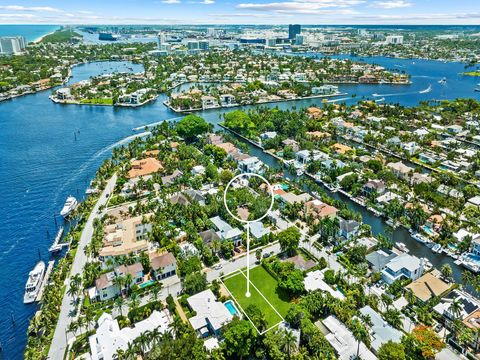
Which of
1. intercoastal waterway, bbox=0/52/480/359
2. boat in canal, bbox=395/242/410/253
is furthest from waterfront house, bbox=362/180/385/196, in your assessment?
boat in canal, bbox=395/242/410/253

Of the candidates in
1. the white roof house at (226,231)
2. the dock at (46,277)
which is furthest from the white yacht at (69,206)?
the white roof house at (226,231)

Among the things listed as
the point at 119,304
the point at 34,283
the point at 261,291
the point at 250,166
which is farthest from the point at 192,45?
the point at 119,304

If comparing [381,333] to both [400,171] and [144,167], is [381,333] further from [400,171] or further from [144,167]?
[144,167]

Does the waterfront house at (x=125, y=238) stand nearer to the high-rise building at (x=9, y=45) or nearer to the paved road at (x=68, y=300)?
the paved road at (x=68, y=300)

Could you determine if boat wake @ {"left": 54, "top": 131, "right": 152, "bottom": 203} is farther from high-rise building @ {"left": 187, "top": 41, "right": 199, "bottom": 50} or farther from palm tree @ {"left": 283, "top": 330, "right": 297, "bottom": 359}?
high-rise building @ {"left": 187, "top": 41, "right": 199, "bottom": 50}

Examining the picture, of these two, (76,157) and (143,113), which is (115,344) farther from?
(143,113)

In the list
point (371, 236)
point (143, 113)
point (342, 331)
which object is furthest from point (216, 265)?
point (143, 113)
